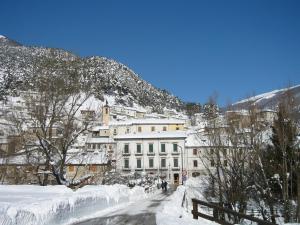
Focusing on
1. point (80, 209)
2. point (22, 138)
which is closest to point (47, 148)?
point (22, 138)

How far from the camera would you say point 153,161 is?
90250mm

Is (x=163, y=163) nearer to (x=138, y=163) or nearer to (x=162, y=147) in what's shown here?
(x=162, y=147)

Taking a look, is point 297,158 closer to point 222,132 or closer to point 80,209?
point 222,132

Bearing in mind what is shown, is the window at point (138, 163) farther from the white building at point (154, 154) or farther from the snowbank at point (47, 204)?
the snowbank at point (47, 204)

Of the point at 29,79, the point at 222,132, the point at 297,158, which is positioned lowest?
the point at 297,158

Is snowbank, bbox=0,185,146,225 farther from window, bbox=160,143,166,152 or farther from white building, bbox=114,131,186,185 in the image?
window, bbox=160,143,166,152

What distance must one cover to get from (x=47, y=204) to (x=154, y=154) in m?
76.4

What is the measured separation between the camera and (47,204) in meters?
14.6

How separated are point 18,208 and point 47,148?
50.6 ft

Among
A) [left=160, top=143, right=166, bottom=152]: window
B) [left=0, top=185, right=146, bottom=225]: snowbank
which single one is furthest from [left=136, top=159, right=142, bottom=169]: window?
[left=0, top=185, right=146, bottom=225]: snowbank

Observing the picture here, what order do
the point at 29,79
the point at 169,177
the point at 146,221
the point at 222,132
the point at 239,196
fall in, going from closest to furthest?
1. the point at 146,221
2. the point at 29,79
3. the point at 239,196
4. the point at 222,132
5. the point at 169,177

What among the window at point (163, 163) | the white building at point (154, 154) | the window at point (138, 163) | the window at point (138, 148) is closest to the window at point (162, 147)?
the white building at point (154, 154)

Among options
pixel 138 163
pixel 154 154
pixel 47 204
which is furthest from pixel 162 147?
pixel 47 204

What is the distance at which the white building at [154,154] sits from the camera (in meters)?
89.3
